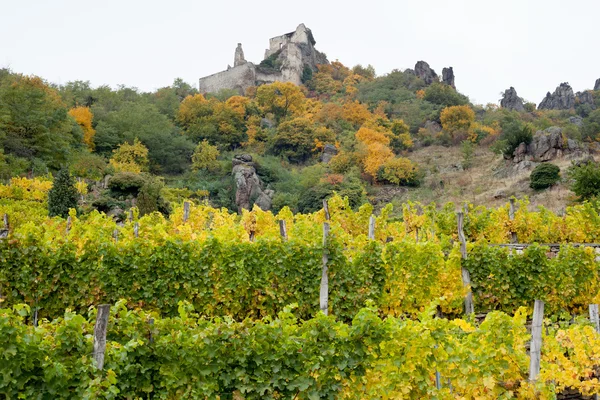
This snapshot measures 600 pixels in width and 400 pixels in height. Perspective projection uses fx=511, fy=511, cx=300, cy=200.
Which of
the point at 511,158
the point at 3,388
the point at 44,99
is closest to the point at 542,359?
the point at 3,388

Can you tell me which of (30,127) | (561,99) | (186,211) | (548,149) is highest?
(561,99)

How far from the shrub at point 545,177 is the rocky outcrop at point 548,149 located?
4.80m

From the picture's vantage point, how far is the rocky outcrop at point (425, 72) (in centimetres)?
7200

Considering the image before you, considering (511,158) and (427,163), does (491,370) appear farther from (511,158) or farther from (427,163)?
(427,163)

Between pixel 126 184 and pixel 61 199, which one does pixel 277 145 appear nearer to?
pixel 126 184

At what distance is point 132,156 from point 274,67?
150ft

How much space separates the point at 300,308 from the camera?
937 cm

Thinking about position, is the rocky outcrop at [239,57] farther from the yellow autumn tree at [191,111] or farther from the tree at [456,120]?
the tree at [456,120]

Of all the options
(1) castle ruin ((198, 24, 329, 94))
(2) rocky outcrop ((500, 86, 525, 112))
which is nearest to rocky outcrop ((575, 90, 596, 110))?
(2) rocky outcrop ((500, 86, 525, 112))

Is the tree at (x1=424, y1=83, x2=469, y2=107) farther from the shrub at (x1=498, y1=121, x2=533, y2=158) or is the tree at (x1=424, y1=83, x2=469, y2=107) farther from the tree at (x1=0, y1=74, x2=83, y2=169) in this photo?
the tree at (x1=0, y1=74, x2=83, y2=169)

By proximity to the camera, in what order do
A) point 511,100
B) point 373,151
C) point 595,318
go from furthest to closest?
point 511,100, point 373,151, point 595,318

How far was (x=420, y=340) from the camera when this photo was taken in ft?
16.9

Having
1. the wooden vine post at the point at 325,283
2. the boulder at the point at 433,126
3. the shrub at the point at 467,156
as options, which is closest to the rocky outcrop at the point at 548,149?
the shrub at the point at 467,156

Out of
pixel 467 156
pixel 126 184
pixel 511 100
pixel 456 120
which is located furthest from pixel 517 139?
pixel 511 100
